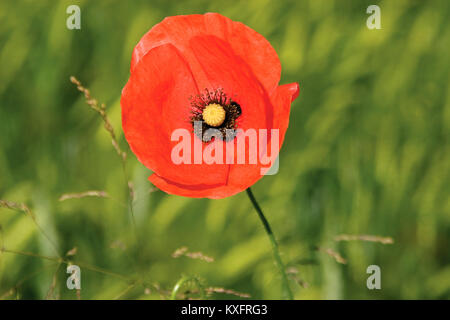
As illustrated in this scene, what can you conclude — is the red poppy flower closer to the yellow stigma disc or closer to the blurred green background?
the yellow stigma disc

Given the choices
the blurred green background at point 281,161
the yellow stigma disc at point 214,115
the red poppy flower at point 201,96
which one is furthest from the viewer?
the blurred green background at point 281,161

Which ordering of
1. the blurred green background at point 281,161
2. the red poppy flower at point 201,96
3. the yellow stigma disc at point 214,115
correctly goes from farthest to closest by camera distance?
the blurred green background at point 281,161 < the yellow stigma disc at point 214,115 < the red poppy flower at point 201,96

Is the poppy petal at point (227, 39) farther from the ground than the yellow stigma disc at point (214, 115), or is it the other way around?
the poppy petal at point (227, 39)

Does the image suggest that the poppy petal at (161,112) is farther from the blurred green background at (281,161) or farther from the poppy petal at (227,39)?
the blurred green background at (281,161)

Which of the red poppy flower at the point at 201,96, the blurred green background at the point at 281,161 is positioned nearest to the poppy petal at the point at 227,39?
the red poppy flower at the point at 201,96

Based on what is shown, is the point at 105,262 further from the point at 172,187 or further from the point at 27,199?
the point at 172,187
